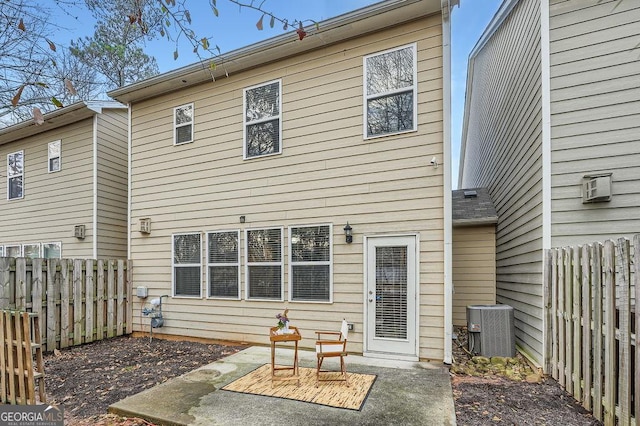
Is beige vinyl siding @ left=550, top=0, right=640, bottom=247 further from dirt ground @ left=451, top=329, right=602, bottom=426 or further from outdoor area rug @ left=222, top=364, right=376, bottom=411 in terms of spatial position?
outdoor area rug @ left=222, top=364, right=376, bottom=411

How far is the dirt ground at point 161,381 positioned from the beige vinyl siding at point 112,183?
2875mm

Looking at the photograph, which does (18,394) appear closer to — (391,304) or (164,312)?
(164,312)

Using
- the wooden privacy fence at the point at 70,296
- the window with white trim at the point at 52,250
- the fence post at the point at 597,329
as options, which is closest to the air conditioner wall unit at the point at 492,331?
the fence post at the point at 597,329

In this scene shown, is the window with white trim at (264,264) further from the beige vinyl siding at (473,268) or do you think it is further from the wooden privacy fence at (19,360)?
the beige vinyl siding at (473,268)

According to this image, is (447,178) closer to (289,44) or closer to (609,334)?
(609,334)

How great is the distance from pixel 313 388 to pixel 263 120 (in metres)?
4.51

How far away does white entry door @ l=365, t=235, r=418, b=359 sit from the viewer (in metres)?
5.02

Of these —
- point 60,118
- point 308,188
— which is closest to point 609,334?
point 308,188

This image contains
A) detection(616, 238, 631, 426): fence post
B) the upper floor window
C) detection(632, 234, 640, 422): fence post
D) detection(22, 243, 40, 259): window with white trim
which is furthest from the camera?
detection(22, 243, 40, 259): window with white trim

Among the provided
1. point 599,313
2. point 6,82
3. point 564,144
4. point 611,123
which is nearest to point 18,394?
point 6,82

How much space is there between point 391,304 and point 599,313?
2497mm

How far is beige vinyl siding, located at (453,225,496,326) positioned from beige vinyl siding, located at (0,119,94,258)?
338 inches

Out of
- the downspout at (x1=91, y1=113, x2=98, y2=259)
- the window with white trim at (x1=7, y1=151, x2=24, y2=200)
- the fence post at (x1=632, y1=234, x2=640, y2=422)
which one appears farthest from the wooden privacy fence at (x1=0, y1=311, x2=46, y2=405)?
the window with white trim at (x1=7, y1=151, x2=24, y2=200)

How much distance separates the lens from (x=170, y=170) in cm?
721
